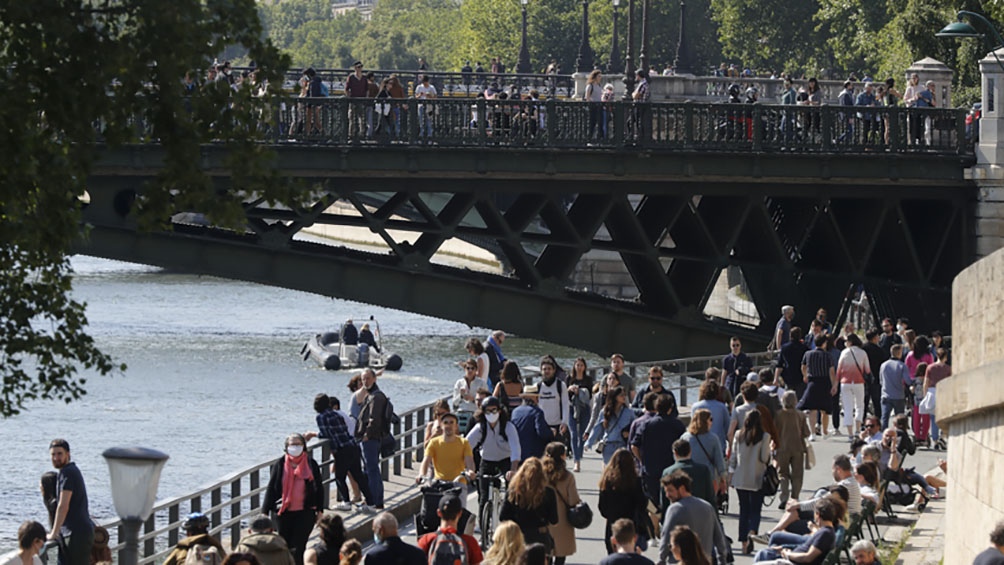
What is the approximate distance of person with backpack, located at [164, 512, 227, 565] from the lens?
12.1 m

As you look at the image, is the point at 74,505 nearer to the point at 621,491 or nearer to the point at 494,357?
the point at 621,491

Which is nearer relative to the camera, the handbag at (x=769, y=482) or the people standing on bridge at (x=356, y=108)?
the handbag at (x=769, y=482)

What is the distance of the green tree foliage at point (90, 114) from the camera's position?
1165cm

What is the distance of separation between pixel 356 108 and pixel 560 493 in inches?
610

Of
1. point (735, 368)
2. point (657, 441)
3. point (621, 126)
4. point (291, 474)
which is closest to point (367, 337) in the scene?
point (621, 126)

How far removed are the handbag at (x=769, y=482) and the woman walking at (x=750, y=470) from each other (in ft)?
0.19

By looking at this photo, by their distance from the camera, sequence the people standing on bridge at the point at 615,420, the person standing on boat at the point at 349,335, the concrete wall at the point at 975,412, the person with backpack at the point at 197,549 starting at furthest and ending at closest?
the person standing on boat at the point at 349,335, the people standing on bridge at the point at 615,420, the concrete wall at the point at 975,412, the person with backpack at the point at 197,549

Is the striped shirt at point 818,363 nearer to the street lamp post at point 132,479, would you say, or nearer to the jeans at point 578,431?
the jeans at point 578,431

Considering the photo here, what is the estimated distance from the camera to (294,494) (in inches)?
644

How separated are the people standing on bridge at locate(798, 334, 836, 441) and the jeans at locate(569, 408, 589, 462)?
2676 mm

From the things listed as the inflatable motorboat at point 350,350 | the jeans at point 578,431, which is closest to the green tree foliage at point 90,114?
the jeans at point 578,431

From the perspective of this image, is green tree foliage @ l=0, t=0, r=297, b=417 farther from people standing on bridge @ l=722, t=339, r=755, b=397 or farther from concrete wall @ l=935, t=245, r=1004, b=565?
people standing on bridge @ l=722, t=339, r=755, b=397

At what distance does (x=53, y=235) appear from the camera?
470 inches

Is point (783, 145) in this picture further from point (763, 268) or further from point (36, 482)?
point (36, 482)
